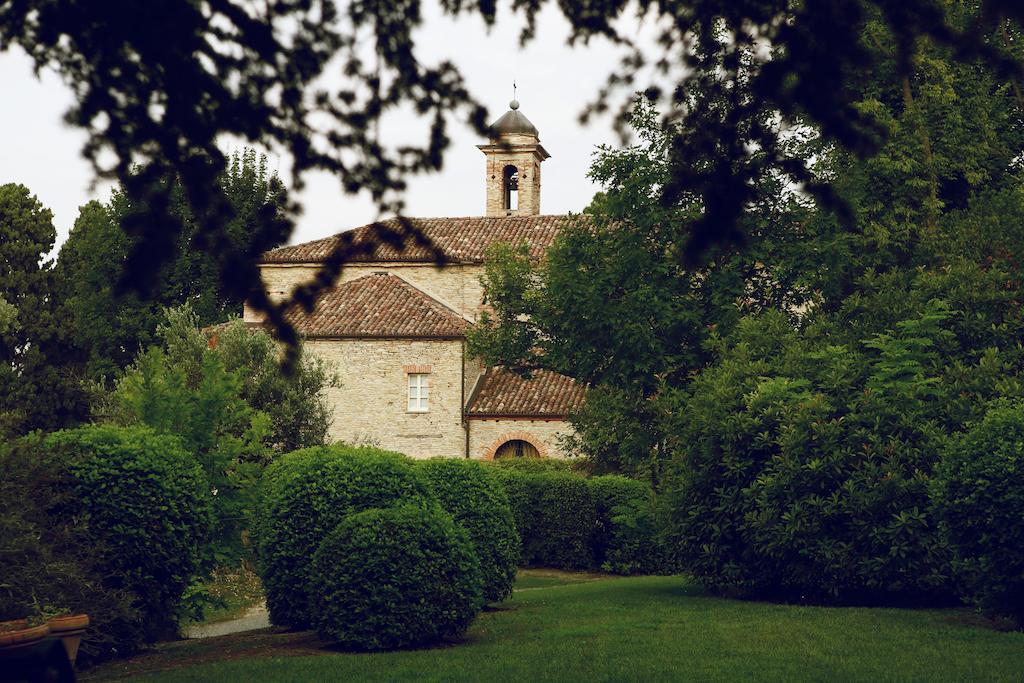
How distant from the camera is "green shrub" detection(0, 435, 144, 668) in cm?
1011

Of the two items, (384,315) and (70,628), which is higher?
(384,315)

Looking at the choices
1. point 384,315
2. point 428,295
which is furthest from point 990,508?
point 428,295

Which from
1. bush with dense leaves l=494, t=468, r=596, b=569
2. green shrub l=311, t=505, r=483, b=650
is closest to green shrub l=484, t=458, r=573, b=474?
bush with dense leaves l=494, t=468, r=596, b=569

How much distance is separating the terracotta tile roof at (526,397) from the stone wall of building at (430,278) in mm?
3962

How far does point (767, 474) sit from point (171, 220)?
1197cm

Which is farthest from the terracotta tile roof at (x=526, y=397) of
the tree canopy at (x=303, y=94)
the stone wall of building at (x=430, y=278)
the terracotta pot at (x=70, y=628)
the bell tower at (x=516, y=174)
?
the tree canopy at (x=303, y=94)

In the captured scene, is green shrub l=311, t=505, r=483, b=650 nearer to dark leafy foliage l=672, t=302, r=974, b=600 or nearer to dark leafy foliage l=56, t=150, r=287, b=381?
dark leafy foliage l=672, t=302, r=974, b=600

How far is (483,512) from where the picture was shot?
1497 cm

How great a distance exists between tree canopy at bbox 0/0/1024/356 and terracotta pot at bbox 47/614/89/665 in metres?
6.37

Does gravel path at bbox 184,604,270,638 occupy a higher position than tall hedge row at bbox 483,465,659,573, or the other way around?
tall hedge row at bbox 483,465,659,573

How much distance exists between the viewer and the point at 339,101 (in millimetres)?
4582

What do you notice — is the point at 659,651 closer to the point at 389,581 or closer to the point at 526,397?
the point at 389,581

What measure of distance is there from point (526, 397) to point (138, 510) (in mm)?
25862

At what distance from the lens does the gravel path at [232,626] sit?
15.4m
